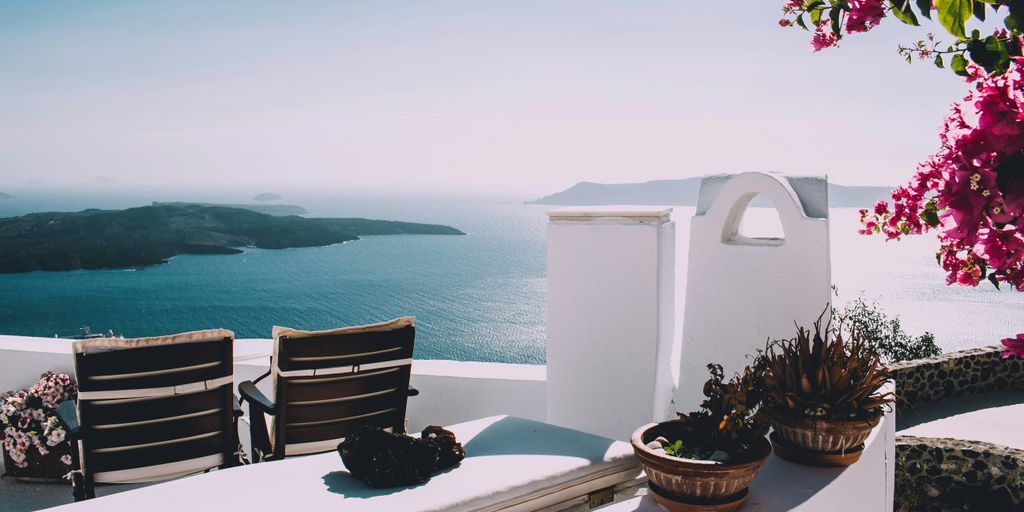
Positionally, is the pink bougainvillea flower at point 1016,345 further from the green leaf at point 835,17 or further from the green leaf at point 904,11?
the green leaf at point 835,17

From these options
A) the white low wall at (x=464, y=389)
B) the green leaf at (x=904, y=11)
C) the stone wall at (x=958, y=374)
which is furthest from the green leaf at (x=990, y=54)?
the stone wall at (x=958, y=374)

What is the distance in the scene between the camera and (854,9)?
4.04 feet

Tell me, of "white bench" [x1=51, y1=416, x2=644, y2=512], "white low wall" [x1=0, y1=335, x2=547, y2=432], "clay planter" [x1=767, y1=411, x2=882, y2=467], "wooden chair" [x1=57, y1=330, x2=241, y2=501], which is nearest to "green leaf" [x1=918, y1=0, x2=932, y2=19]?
"clay planter" [x1=767, y1=411, x2=882, y2=467]

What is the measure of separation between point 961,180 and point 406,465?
1594 millimetres

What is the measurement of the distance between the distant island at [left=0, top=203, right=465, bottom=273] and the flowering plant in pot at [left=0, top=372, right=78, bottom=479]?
97.9ft

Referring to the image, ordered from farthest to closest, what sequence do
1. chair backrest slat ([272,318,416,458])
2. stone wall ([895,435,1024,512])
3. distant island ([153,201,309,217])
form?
1. distant island ([153,201,309,217])
2. stone wall ([895,435,1024,512])
3. chair backrest slat ([272,318,416,458])

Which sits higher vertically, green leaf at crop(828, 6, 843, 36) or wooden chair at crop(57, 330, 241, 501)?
green leaf at crop(828, 6, 843, 36)

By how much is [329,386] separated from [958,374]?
10768 mm

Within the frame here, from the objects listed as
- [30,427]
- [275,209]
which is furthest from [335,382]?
[275,209]

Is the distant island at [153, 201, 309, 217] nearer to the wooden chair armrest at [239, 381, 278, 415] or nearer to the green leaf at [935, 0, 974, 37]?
the wooden chair armrest at [239, 381, 278, 415]

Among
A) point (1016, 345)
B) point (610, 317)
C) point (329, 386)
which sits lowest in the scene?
point (329, 386)

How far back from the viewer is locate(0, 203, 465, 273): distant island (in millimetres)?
30656

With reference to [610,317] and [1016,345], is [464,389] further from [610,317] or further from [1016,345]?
[1016,345]

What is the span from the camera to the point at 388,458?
6.53 feet
